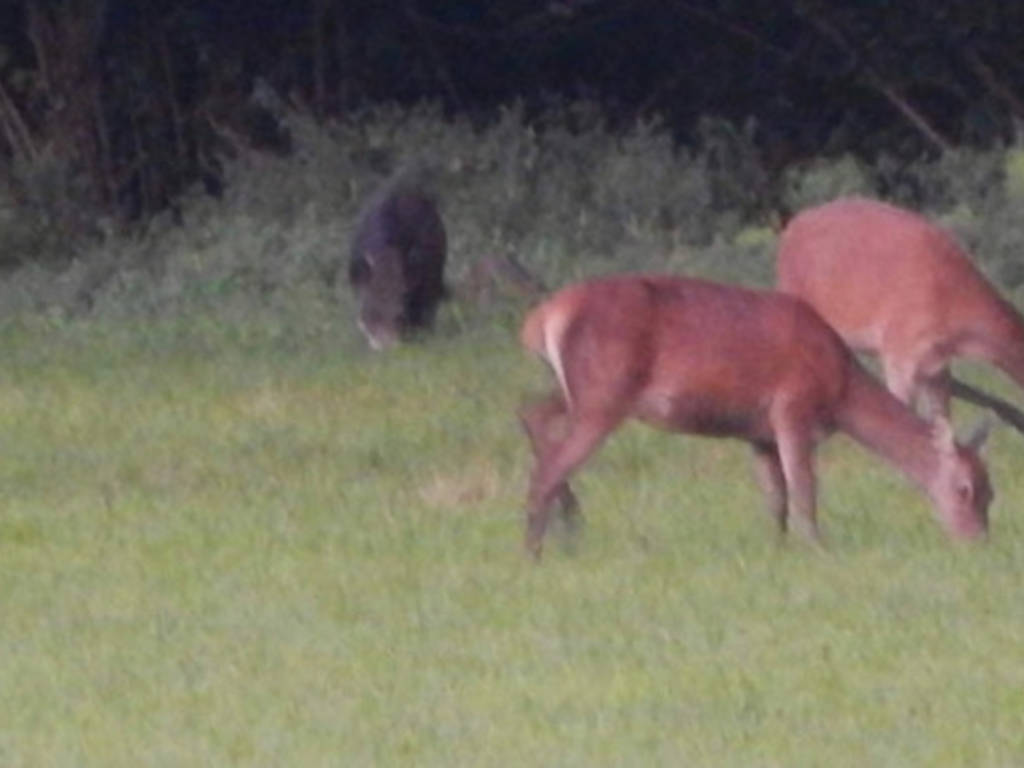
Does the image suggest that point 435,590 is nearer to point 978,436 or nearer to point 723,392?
point 723,392

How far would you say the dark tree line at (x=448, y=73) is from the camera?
24.2 meters

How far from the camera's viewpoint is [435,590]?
33.6 ft

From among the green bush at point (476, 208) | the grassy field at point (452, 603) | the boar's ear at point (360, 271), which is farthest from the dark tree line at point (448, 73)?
the grassy field at point (452, 603)

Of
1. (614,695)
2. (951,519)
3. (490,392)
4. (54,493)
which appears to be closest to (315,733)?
(614,695)

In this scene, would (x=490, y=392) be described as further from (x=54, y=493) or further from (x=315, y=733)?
(x=315, y=733)

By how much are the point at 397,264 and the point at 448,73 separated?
7.61 m

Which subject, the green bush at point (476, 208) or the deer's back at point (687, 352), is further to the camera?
the green bush at point (476, 208)

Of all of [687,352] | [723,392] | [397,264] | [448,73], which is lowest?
[448,73]

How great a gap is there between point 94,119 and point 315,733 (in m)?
17.4

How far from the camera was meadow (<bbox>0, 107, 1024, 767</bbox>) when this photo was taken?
8.34 m

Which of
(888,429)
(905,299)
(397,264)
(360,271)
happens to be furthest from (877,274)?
(360,271)

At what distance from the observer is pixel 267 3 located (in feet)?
82.4

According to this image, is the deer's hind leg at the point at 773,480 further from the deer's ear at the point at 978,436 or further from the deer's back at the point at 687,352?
the deer's ear at the point at 978,436

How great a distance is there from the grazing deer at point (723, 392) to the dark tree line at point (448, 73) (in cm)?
1280
